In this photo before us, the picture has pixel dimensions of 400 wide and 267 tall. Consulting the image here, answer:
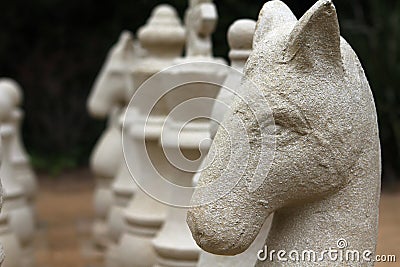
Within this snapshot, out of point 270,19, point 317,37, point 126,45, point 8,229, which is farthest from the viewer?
point 126,45

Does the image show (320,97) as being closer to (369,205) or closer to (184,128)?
(369,205)

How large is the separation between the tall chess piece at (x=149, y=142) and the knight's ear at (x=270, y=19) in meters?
1.36

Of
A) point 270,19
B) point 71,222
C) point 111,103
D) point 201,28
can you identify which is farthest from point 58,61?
point 270,19

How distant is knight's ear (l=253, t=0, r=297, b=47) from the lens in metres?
1.90

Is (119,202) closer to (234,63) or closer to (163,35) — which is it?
(163,35)

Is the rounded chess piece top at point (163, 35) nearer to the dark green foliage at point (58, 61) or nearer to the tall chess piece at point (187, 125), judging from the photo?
the tall chess piece at point (187, 125)

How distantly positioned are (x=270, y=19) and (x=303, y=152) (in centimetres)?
36

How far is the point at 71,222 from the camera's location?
6.79 meters

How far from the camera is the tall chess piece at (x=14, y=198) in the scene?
4.02 metres

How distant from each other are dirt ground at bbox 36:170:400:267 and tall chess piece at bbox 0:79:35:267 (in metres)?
0.51

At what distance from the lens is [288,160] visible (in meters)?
1.71

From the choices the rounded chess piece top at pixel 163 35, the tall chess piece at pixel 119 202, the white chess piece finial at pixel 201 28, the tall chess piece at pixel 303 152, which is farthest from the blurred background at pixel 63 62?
the tall chess piece at pixel 303 152

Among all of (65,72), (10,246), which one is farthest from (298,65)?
(65,72)

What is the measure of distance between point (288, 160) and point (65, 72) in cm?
886
